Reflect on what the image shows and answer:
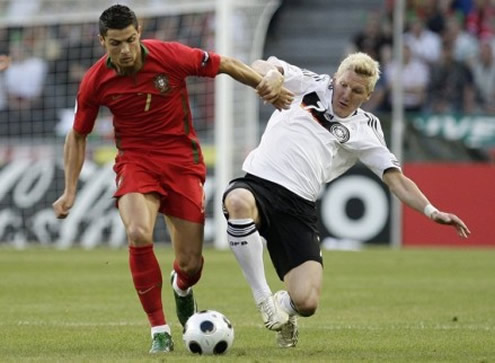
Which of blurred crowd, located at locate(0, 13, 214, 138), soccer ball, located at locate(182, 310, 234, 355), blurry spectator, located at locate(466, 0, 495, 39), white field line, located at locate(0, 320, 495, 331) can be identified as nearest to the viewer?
soccer ball, located at locate(182, 310, 234, 355)

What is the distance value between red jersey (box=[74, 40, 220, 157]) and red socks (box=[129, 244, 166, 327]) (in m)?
0.78

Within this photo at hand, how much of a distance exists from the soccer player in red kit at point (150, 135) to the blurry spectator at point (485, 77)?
15.7 m

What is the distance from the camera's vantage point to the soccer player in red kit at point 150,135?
27.1ft

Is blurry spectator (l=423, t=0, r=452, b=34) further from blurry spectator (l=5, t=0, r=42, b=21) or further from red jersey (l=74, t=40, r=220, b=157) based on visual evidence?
red jersey (l=74, t=40, r=220, b=157)

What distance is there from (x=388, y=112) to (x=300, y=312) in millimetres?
15572

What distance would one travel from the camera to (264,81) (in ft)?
27.0

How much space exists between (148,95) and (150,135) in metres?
0.28

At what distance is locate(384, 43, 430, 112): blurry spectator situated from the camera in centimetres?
2405

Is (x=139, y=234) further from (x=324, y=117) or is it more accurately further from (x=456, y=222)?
(x=456, y=222)

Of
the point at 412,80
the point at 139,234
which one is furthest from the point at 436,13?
the point at 139,234

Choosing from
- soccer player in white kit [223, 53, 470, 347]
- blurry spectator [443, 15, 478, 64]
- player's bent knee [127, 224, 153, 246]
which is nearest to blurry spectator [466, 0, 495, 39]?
blurry spectator [443, 15, 478, 64]

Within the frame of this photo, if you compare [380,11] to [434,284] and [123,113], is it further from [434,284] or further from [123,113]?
[123,113]

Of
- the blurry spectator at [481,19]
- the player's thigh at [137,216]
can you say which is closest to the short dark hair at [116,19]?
the player's thigh at [137,216]

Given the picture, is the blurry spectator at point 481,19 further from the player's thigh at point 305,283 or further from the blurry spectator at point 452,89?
the player's thigh at point 305,283
